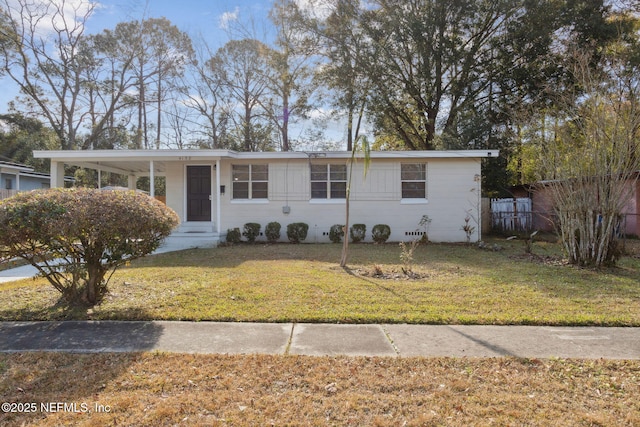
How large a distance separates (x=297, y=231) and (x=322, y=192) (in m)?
1.76

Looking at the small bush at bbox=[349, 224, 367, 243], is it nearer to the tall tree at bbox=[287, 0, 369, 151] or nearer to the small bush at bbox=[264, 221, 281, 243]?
the small bush at bbox=[264, 221, 281, 243]

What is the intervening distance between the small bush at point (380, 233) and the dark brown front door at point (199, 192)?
601 cm

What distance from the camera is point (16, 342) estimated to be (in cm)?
379

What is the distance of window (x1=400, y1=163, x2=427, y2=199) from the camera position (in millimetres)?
13312

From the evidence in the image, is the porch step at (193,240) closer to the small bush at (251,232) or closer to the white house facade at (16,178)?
the small bush at (251,232)

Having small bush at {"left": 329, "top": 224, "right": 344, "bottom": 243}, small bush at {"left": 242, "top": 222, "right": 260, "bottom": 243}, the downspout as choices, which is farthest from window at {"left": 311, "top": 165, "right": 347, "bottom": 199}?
the downspout

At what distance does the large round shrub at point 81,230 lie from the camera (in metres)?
4.33

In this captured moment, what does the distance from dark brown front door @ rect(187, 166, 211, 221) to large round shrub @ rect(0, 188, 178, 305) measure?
8372 mm

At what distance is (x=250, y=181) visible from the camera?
44.4 ft

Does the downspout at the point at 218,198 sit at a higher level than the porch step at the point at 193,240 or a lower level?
higher

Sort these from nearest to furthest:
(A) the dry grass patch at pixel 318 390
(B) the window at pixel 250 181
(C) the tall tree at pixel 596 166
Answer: (A) the dry grass patch at pixel 318 390
(C) the tall tree at pixel 596 166
(B) the window at pixel 250 181

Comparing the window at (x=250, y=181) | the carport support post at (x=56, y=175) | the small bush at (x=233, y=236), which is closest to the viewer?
the carport support post at (x=56, y=175)

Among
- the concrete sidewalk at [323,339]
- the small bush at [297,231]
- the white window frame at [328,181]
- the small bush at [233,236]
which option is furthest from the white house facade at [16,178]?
the concrete sidewalk at [323,339]

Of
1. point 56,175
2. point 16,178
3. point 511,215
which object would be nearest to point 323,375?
point 56,175
